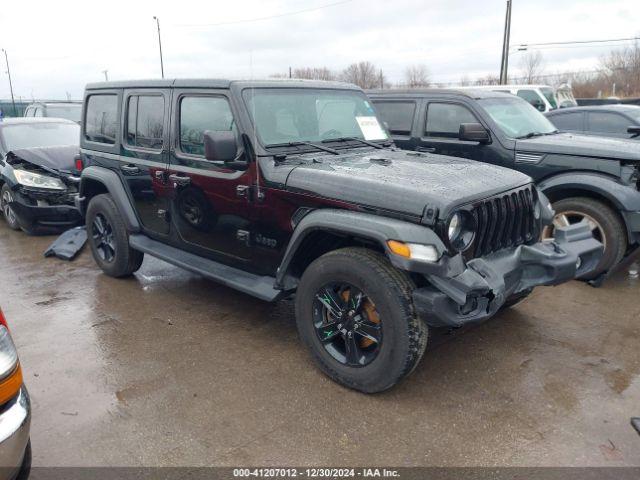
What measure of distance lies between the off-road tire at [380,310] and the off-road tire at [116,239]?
101 inches

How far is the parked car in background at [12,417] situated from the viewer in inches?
76.7

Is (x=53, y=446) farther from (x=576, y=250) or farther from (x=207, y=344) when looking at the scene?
(x=576, y=250)

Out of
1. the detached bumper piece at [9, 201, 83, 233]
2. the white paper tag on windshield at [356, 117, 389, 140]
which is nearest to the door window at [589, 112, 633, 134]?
the white paper tag on windshield at [356, 117, 389, 140]

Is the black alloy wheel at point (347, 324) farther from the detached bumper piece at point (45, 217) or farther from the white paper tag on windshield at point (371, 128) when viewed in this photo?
the detached bumper piece at point (45, 217)

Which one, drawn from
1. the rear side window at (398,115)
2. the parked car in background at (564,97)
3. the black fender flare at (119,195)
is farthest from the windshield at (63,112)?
the parked car in background at (564,97)

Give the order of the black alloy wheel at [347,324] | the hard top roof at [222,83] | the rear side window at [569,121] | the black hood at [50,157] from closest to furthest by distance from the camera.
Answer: the black alloy wheel at [347,324]
the hard top roof at [222,83]
the black hood at [50,157]
the rear side window at [569,121]

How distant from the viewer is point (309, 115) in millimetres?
4199

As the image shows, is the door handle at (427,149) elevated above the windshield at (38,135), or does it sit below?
below

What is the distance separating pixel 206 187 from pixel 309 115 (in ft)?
3.30

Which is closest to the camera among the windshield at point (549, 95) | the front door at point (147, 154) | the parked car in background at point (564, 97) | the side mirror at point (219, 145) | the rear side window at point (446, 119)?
the side mirror at point (219, 145)

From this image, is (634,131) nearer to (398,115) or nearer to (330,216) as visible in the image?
(398,115)

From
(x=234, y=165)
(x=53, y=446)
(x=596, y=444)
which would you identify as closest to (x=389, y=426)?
(x=596, y=444)

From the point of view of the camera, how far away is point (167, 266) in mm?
5973

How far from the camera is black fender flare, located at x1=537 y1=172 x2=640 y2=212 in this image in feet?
16.5
